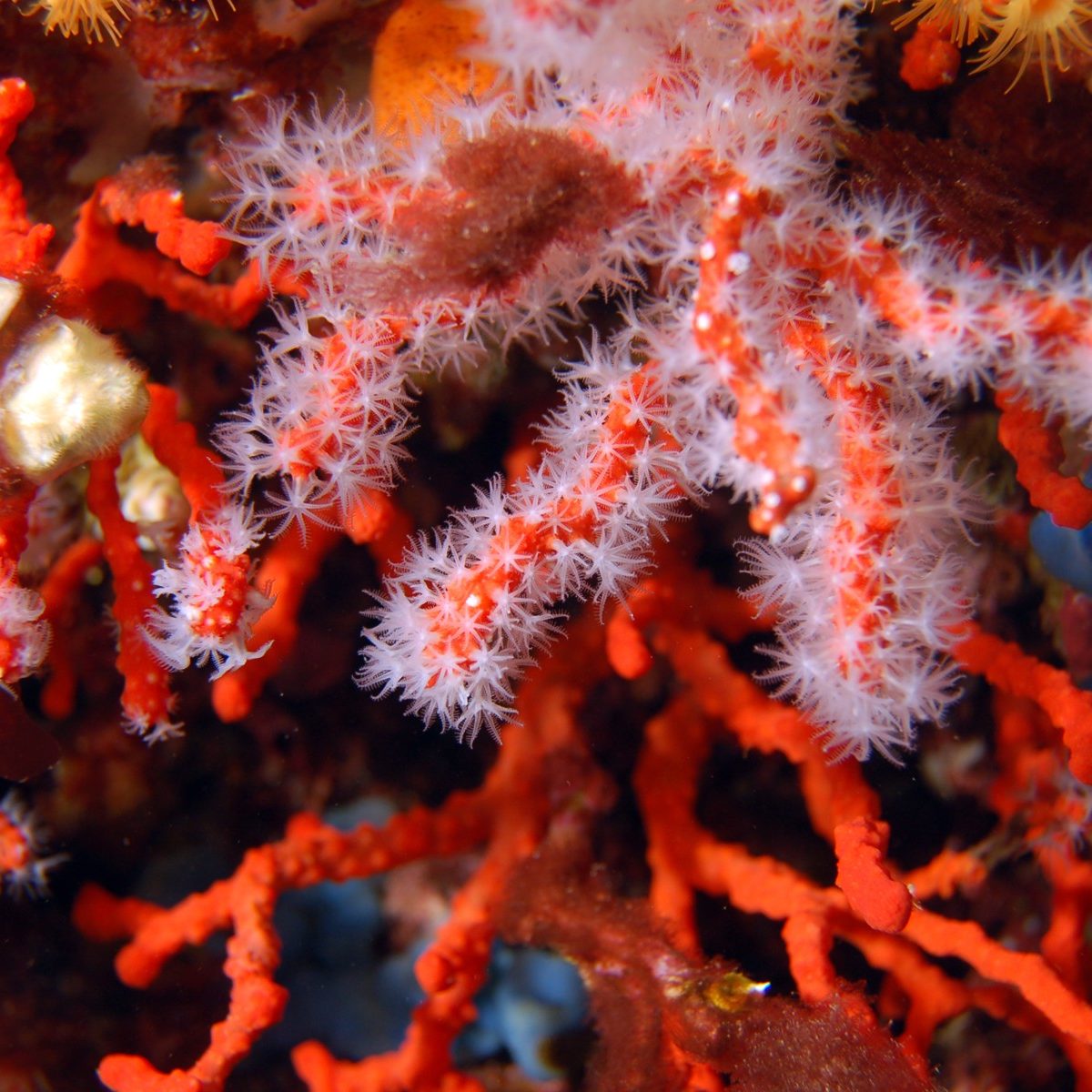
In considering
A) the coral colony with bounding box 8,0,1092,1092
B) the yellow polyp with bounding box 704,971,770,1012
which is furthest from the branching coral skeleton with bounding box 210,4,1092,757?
the yellow polyp with bounding box 704,971,770,1012

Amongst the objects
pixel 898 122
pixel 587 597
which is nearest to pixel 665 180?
pixel 898 122

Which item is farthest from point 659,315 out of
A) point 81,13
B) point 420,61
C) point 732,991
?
point 732,991

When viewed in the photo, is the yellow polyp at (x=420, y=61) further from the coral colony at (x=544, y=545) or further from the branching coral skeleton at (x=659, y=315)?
the branching coral skeleton at (x=659, y=315)

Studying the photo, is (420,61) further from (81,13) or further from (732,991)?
(732,991)

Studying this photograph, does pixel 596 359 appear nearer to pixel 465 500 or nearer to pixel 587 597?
pixel 465 500

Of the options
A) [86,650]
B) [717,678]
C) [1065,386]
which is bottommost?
[717,678]

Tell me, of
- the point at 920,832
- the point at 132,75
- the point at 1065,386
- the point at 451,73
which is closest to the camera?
the point at 1065,386

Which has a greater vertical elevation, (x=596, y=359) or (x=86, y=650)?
(x=596, y=359)

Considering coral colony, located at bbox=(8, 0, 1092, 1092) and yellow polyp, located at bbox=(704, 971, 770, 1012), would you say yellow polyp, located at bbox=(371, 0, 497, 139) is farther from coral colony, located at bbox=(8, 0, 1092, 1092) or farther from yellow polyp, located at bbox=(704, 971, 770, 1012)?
yellow polyp, located at bbox=(704, 971, 770, 1012)

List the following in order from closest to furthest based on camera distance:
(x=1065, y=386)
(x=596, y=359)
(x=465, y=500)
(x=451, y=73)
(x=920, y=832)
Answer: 1. (x=1065, y=386)
2. (x=596, y=359)
3. (x=451, y=73)
4. (x=465, y=500)
5. (x=920, y=832)
